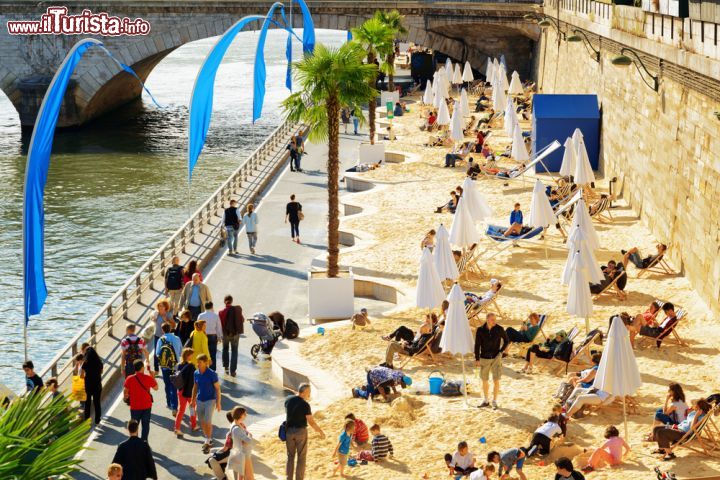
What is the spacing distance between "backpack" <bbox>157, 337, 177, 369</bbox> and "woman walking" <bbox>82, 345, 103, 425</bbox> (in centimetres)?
82

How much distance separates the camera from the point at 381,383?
16781 mm

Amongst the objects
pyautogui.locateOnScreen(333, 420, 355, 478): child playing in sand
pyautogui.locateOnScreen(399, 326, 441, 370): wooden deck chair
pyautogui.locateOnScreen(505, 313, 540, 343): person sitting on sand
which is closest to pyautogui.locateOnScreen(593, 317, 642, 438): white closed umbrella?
pyautogui.locateOnScreen(333, 420, 355, 478): child playing in sand

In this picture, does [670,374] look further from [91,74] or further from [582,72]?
[91,74]

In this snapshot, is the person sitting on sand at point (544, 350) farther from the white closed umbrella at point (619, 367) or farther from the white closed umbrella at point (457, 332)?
the white closed umbrella at point (619, 367)

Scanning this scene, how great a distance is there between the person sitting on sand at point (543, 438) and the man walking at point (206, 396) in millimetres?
3975

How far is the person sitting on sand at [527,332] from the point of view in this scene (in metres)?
18.7

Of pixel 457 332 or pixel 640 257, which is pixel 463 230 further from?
pixel 457 332

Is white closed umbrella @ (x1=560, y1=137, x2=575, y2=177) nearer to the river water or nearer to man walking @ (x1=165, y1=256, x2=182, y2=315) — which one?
the river water

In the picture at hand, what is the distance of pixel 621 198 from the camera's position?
103ft

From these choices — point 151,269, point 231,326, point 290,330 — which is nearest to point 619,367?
point 231,326

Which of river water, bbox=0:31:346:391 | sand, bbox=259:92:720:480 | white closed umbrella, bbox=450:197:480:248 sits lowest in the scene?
river water, bbox=0:31:346:391

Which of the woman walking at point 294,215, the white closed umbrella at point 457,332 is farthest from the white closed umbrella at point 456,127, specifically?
the white closed umbrella at point 457,332

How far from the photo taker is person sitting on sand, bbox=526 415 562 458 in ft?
46.9

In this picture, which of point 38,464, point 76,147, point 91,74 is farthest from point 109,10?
point 38,464
